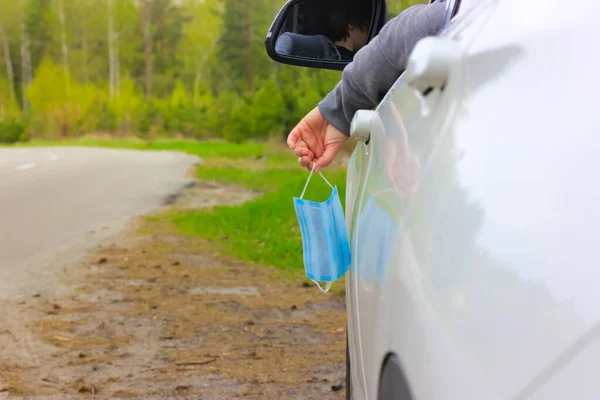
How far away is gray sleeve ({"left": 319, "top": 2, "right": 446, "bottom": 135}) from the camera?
187cm

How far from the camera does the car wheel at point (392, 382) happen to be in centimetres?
115

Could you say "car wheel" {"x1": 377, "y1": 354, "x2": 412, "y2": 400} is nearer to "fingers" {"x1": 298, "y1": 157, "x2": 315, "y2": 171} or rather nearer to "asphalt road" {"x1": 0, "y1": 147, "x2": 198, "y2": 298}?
"fingers" {"x1": 298, "y1": 157, "x2": 315, "y2": 171}

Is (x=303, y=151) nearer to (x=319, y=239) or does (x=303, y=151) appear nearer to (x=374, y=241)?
(x=319, y=239)

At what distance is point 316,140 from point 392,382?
138 cm

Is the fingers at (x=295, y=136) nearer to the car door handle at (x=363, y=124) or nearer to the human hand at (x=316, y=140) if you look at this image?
the human hand at (x=316, y=140)

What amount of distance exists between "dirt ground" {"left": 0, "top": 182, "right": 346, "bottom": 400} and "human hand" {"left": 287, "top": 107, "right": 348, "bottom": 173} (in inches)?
70.4

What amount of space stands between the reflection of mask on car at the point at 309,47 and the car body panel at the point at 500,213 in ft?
4.61

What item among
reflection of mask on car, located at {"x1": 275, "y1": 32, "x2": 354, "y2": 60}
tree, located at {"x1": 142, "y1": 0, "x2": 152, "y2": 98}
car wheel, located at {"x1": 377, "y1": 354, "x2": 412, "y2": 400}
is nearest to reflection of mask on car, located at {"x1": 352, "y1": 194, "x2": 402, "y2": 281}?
car wheel, located at {"x1": 377, "y1": 354, "x2": 412, "y2": 400}

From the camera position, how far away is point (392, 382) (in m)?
1.25

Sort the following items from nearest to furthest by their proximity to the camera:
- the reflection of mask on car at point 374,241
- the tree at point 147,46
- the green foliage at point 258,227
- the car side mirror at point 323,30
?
the reflection of mask on car at point 374,241
the car side mirror at point 323,30
the green foliage at point 258,227
the tree at point 147,46

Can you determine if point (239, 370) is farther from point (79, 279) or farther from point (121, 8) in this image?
point (121, 8)

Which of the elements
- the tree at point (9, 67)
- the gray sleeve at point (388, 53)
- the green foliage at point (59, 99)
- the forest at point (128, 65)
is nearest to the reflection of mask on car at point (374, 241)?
the gray sleeve at point (388, 53)

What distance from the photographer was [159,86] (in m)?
70.3

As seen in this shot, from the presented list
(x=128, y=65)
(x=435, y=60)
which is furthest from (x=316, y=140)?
(x=128, y=65)
